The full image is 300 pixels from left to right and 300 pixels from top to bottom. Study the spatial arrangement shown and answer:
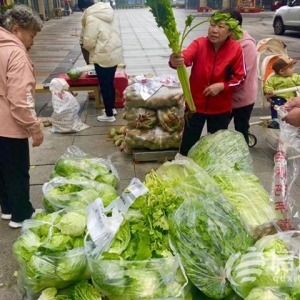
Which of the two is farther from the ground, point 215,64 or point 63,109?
point 215,64

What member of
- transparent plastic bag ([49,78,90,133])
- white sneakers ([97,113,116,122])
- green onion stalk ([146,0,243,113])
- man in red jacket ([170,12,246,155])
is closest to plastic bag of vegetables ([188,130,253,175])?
man in red jacket ([170,12,246,155])

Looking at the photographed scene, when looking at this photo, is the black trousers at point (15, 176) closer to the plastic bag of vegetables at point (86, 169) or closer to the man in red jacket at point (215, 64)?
the plastic bag of vegetables at point (86, 169)

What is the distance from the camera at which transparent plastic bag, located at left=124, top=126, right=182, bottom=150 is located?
4.79m

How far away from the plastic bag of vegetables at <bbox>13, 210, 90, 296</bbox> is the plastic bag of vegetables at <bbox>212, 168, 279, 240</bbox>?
3.69 feet

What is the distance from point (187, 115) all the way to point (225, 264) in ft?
6.47

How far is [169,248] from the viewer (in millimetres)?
2428

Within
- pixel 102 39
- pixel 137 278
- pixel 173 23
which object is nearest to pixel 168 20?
pixel 173 23

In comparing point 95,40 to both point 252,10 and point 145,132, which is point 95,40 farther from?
point 252,10

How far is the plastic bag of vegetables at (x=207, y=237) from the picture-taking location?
232 cm

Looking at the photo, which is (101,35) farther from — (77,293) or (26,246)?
(77,293)

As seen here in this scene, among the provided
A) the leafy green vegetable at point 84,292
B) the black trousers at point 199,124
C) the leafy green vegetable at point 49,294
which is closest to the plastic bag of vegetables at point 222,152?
the black trousers at point 199,124

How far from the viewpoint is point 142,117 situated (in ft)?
15.6

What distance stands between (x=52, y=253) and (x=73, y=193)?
0.98m

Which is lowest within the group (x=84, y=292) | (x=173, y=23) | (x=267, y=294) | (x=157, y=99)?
(x=84, y=292)
